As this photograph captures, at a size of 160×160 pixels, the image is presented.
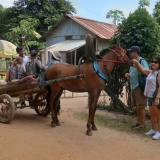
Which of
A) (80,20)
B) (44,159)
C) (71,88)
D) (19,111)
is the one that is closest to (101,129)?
(71,88)

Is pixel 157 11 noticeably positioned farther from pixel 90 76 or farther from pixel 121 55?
pixel 90 76

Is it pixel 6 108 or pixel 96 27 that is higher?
pixel 96 27

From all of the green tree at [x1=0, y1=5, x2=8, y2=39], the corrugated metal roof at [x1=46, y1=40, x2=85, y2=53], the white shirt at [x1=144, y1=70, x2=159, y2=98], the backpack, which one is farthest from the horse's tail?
the green tree at [x1=0, y1=5, x2=8, y2=39]

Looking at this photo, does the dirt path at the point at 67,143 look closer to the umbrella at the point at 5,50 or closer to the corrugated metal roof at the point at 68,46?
the umbrella at the point at 5,50

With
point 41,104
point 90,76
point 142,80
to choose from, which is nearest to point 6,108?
point 41,104

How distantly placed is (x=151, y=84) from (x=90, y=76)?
4.20ft

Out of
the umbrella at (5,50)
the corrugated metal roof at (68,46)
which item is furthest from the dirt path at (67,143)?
the corrugated metal roof at (68,46)

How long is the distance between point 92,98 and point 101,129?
2.96 feet

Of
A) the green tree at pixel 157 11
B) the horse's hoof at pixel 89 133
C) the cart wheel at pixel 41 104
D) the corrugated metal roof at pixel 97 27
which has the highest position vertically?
the green tree at pixel 157 11

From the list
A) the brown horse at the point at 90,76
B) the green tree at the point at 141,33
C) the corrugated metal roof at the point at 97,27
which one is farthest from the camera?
the corrugated metal roof at the point at 97,27

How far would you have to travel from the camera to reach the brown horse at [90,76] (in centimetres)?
584

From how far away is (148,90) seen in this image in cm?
567

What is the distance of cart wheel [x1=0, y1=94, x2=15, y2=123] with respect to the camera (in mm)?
6191

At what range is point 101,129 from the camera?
629 centimetres
